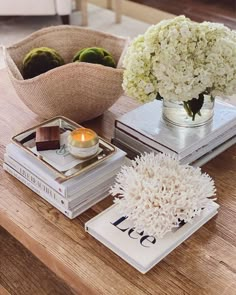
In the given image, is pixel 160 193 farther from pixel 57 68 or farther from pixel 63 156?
pixel 57 68

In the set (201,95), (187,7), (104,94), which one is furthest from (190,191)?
(187,7)

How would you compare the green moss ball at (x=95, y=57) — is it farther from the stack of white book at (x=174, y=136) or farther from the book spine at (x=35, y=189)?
the book spine at (x=35, y=189)

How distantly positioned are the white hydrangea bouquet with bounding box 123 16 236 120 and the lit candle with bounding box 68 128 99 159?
0.14m

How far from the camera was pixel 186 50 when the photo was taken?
1.06 m

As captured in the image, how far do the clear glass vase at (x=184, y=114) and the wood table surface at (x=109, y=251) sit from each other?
12cm

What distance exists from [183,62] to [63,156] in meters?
0.33

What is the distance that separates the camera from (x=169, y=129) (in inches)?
47.9

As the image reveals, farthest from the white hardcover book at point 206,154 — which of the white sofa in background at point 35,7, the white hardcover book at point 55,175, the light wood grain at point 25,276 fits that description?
the white sofa in background at point 35,7

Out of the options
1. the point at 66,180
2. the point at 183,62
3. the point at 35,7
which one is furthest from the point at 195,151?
the point at 35,7

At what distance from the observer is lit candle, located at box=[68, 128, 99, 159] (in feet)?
3.56

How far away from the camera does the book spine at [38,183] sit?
1.05 m

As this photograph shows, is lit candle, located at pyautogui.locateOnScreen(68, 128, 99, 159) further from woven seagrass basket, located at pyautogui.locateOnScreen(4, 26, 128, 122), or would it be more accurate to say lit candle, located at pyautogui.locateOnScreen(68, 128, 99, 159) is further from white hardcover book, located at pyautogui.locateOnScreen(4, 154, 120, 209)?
woven seagrass basket, located at pyautogui.locateOnScreen(4, 26, 128, 122)

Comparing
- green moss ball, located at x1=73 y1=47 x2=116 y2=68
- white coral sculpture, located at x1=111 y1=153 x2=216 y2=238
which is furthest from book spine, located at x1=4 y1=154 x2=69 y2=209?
green moss ball, located at x1=73 y1=47 x2=116 y2=68

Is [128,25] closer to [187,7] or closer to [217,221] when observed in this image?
[187,7]
